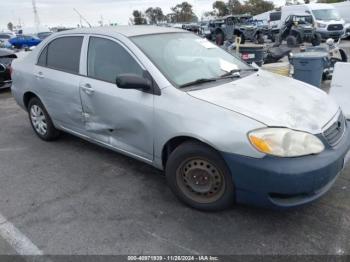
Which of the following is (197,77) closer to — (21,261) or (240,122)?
(240,122)

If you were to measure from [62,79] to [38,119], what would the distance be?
3.59 feet

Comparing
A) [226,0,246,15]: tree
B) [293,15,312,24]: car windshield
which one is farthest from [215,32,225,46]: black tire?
[226,0,246,15]: tree

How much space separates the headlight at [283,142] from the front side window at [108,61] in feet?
4.55

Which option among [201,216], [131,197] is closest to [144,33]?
[131,197]

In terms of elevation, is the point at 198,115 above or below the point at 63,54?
below

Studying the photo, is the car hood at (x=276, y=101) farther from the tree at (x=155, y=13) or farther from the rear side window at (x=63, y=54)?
the tree at (x=155, y=13)

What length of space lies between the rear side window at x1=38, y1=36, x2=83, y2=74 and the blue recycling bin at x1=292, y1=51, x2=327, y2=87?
4498 millimetres

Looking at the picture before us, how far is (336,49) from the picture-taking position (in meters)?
8.64

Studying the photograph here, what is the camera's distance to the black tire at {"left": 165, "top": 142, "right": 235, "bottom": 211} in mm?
3018

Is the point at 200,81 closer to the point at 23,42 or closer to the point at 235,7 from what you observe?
the point at 23,42

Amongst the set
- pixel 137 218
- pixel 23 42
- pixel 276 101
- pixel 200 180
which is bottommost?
pixel 23 42

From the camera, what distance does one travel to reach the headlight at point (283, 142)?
2.73m

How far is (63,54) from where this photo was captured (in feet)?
14.9

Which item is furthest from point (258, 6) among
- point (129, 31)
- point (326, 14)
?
point (129, 31)
